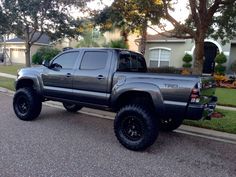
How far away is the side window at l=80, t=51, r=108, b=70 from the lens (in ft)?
19.0

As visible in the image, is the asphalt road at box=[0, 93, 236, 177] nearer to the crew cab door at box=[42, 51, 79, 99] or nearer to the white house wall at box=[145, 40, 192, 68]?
the crew cab door at box=[42, 51, 79, 99]

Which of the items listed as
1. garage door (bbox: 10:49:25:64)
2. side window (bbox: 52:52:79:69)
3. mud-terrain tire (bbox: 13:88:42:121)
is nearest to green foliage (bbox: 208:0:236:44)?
side window (bbox: 52:52:79:69)

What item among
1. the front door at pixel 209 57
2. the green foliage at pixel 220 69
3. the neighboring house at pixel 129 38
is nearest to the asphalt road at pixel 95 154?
the green foliage at pixel 220 69

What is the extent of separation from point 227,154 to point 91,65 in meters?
3.44

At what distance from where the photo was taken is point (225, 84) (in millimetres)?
15766

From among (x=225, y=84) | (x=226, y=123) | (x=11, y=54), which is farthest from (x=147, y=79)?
(x=11, y=54)

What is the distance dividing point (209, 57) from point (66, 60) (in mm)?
16933

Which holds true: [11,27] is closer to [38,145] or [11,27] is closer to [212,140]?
[38,145]

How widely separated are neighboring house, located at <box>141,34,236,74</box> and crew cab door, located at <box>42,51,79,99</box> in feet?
50.8

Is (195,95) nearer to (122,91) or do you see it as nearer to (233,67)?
(122,91)

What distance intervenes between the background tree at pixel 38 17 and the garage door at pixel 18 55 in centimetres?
2078

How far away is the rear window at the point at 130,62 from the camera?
5715mm

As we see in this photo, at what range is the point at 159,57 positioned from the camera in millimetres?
22703

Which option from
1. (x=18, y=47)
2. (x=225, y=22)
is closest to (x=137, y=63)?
(x=225, y=22)
